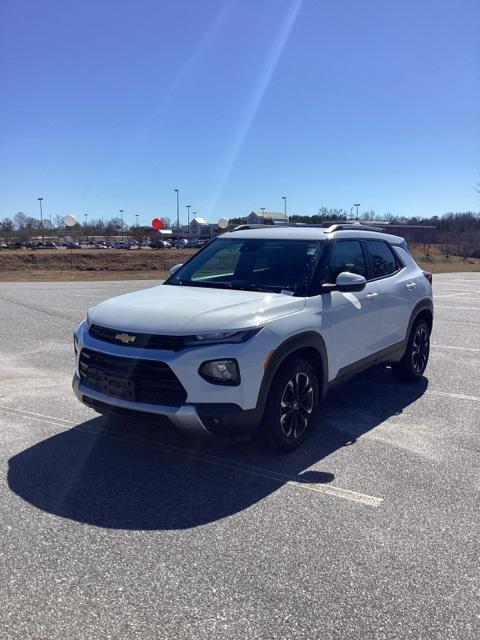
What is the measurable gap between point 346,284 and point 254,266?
0.99m

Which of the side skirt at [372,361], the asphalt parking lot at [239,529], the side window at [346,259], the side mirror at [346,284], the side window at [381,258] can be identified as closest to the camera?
the asphalt parking lot at [239,529]

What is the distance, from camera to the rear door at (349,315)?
16.4 feet

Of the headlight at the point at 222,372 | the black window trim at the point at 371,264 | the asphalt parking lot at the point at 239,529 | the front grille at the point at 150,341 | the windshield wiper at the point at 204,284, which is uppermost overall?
the black window trim at the point at 371,264

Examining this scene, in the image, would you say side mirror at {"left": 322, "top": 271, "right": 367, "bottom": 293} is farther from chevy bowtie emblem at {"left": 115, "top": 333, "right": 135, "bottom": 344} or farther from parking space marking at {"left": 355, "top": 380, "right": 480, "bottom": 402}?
parking space marking at {"left": 355, "top": 380, "right": 480, "bottom": 402}

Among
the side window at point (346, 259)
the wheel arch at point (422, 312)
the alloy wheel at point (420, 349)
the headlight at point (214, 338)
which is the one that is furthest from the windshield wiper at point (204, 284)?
the alloy wheel at point (420, 349)

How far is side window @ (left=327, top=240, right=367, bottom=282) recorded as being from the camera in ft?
17.4

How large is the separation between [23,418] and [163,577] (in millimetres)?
2947

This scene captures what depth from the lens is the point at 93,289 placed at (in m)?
18.7

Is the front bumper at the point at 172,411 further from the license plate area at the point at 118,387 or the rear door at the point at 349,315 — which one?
the rear door at the point at 349,315

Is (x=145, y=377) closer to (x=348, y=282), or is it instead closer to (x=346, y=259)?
(x=348, y=282)

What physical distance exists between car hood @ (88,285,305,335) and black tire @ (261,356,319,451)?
1.51 feet

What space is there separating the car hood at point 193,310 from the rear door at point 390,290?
161 cm

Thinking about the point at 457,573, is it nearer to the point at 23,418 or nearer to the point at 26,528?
the point at 26,528

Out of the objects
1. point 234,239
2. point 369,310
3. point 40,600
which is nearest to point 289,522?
point 40,600
